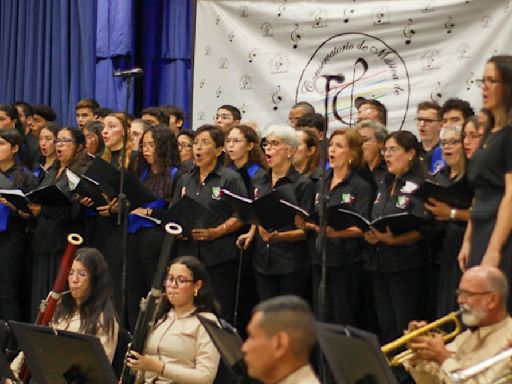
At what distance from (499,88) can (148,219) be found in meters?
2.91

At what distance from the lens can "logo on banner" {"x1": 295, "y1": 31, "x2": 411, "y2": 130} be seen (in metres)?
8.42

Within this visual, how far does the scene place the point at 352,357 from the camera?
4.36 meters

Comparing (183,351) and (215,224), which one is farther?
(215,224)

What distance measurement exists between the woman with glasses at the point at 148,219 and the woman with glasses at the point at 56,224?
1.65ft

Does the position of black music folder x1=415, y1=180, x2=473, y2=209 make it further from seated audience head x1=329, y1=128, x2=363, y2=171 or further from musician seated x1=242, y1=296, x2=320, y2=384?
musician seated x1=242, y1=296, x2=320, y2=384

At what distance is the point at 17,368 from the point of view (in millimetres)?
6012

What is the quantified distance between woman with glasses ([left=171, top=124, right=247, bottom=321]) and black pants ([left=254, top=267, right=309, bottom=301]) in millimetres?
230

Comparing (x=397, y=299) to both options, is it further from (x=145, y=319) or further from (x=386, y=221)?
(x=145, y=319)

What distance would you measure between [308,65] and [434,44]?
3.51ft

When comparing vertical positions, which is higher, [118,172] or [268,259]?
[118,172]

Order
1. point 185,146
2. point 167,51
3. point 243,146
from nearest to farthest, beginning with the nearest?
point 243,146 < point 185,146 < point 167,51

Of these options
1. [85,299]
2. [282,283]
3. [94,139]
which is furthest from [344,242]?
[94,139]

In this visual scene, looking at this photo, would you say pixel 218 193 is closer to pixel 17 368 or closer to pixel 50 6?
pixel 17 368

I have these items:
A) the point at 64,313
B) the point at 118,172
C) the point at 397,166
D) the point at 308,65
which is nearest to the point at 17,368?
the point at 64,313
